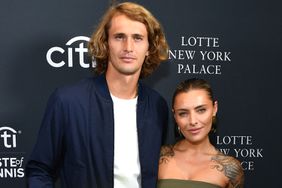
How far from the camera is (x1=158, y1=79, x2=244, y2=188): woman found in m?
1.38

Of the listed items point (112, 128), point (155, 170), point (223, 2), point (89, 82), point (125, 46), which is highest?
point (223, 2)

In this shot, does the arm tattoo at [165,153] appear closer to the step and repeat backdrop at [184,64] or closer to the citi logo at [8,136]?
the step and repeat backdrop at [184,64]

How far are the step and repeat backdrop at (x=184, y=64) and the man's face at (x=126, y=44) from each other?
0.30 metres

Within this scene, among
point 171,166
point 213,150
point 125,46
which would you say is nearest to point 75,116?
point 125,46

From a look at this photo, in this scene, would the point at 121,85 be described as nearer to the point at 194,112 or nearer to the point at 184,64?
the point at 194,112

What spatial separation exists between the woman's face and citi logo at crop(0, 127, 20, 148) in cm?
79

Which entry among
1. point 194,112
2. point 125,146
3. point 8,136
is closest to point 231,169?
point 194,112

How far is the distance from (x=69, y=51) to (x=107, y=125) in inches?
18.4

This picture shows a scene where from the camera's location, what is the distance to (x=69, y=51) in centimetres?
163

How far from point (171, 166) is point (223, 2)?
867 millimetres

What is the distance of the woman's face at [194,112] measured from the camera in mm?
1372

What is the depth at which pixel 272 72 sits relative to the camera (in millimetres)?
1819

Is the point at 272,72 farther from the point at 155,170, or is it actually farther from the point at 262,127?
the point at 155,170

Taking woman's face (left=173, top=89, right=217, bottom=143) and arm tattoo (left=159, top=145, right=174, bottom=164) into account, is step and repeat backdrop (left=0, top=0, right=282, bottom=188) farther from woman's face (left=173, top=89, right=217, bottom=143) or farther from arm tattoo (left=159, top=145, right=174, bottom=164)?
woman's face (left=173, top=89, right=217, bottom=143)
